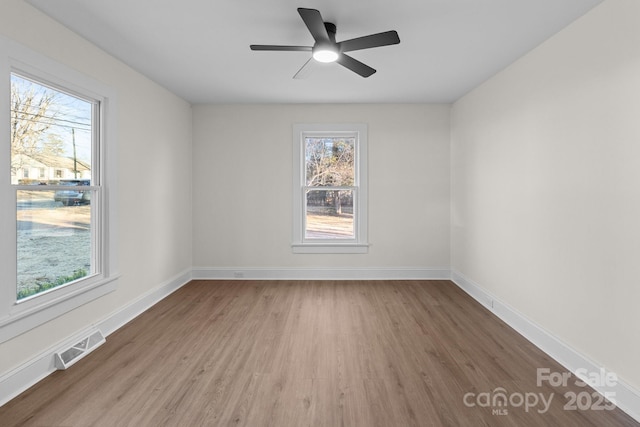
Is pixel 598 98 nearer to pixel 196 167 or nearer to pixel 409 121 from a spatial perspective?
pixel 409 121

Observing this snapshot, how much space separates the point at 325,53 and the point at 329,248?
3146mm

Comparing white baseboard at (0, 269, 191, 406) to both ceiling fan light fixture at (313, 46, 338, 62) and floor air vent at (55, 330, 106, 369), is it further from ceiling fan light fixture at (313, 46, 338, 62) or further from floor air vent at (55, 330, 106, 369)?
ceiling fan light fixture at (313, 46, 338, 62)

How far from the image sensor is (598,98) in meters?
2.40

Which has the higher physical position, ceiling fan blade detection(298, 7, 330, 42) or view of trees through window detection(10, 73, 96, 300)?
ceiling fan blade detection(298, 7, 330, 42)

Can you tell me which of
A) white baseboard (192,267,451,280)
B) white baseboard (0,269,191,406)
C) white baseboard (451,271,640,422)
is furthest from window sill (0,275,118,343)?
white baseboard (451,271,640,422)

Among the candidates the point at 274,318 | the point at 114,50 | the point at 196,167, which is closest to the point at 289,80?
the point at 114,50

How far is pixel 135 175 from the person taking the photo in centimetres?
377

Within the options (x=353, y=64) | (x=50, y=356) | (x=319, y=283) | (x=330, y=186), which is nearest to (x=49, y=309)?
(x=50, y=356)

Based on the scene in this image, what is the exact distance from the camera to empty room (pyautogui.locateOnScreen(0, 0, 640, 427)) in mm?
2213

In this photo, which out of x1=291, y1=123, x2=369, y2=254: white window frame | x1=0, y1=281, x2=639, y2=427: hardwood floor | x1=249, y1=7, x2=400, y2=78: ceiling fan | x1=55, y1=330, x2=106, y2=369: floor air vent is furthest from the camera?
x1=291, y1=123, x2=369, y2=254: white window frame

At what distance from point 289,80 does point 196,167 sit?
2.13 metres

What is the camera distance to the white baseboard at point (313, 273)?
5277mm

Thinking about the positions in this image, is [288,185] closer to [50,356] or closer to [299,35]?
[299,35]

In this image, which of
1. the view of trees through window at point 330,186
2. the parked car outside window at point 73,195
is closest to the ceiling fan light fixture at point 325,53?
the parked car outside window at point 73,195
